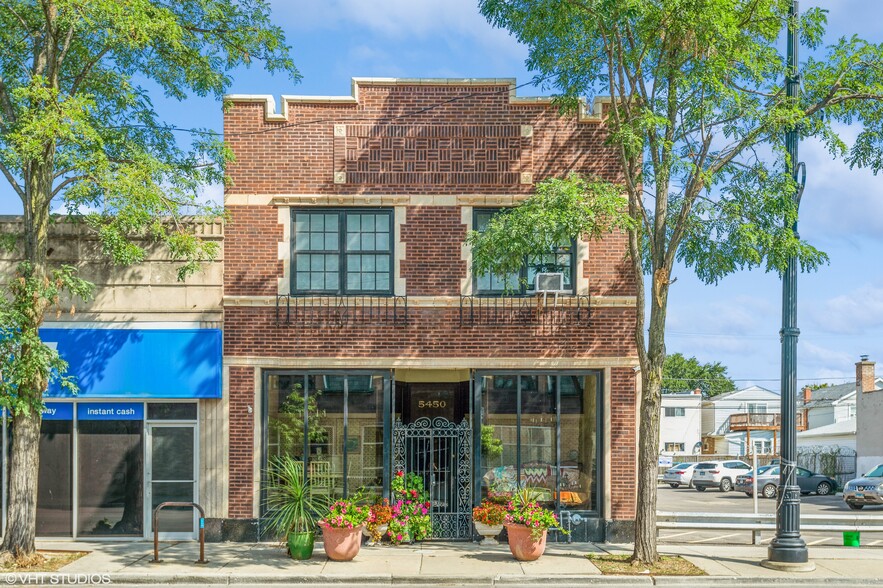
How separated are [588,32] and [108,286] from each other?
32.0ft

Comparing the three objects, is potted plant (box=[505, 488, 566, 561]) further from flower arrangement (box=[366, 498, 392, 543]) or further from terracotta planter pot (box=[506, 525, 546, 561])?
flower arrangement (box=[366, 498, 392, 543])

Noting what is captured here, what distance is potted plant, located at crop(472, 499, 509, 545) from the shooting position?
1662 cm

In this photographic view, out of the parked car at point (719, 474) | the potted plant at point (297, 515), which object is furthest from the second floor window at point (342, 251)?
the parked car at point (719, 474)

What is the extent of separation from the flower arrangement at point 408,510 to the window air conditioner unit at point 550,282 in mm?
4112

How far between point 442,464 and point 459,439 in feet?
1.84

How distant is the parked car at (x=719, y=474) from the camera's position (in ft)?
139

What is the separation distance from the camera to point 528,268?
17812 mm

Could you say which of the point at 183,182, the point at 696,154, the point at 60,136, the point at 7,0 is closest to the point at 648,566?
the point at 696,154

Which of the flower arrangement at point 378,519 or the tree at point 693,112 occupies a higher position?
the tree at point 693,112

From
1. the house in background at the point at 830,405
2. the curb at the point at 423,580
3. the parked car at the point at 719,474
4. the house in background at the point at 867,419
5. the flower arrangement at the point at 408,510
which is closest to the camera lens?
the curb at the point at 423,580

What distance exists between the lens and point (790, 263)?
1495 centimetres

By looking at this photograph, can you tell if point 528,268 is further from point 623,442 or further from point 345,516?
point 345,516

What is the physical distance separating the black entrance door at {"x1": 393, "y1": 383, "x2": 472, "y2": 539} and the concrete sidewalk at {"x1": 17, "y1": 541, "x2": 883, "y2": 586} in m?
0.50

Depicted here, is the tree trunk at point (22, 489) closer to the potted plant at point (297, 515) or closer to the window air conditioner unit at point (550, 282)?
the potted plant at point (297, 515)
